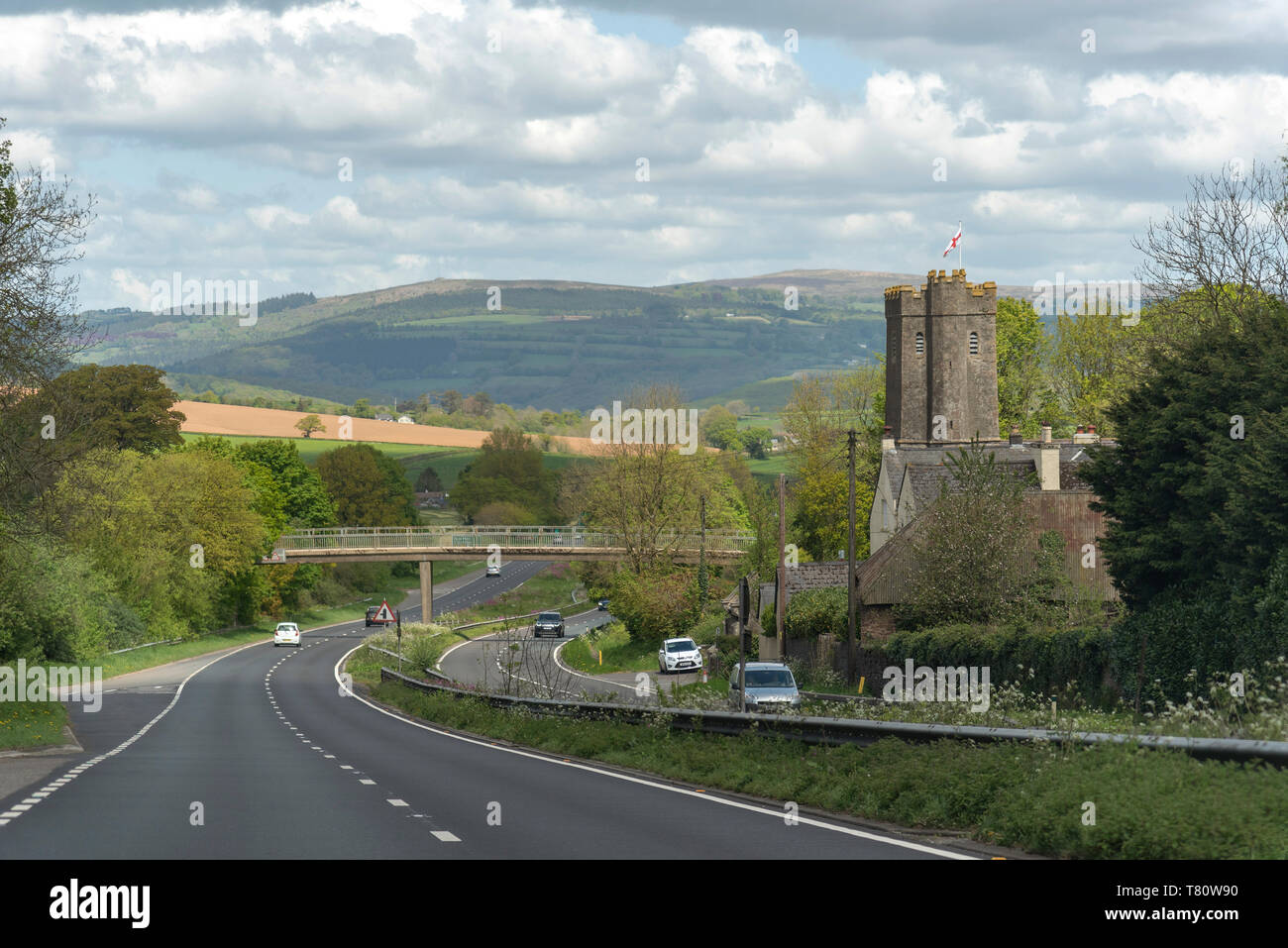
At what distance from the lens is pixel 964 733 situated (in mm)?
14820

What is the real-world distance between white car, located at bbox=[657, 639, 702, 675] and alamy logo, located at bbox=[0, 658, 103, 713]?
954 inches

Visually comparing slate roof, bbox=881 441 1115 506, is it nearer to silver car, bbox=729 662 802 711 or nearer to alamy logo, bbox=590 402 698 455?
alamy logo, bbox=590 402 698 455

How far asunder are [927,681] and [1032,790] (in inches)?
1261

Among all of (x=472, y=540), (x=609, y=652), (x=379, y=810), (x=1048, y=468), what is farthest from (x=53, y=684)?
(x=472, y=540)

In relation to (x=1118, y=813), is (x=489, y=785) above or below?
below

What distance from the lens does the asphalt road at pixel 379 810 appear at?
1222 centimetres

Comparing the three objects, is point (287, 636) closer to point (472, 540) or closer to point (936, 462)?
point (472, 540)

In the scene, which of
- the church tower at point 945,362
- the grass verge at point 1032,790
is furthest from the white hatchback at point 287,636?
the grass verge at point 1032,790

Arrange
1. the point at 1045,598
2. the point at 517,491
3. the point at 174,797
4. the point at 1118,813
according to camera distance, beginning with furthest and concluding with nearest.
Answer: the point at 517,491
the point at 1045,598
the point at 174,797
the point at 1118,813
